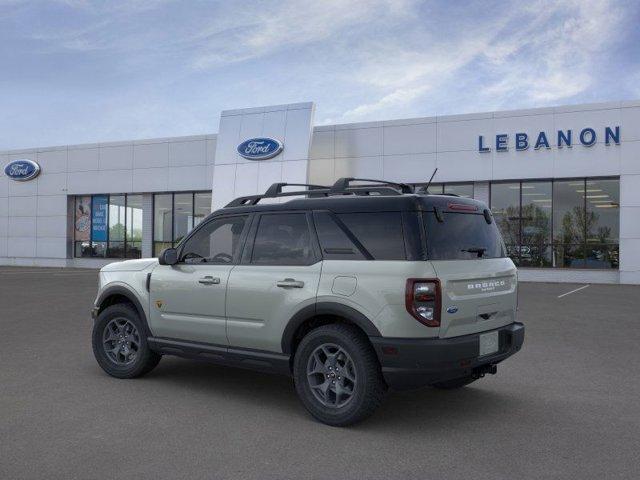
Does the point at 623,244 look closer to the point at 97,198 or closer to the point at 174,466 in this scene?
the point at 174,466

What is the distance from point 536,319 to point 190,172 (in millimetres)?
20528

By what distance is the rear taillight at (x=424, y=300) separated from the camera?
15.1 feet

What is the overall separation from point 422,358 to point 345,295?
773 millimetres

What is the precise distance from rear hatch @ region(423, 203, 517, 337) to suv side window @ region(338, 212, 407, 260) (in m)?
0.22

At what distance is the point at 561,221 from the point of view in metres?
23.5

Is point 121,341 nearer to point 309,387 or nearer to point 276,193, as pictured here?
point 276,193

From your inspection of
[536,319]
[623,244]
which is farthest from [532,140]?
[536,319]

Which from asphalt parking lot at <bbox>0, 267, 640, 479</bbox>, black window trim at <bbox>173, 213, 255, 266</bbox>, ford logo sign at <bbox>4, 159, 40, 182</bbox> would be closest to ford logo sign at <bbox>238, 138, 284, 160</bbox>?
ford logo sign at <bbox>4, 159, 40, 182</bbox>

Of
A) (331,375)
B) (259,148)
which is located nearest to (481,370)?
(331,375)

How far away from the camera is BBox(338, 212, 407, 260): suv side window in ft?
15.9

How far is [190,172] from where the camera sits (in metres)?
29.0

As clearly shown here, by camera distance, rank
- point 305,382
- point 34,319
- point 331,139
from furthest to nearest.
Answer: point 331,139, point 34,319, point 305,382

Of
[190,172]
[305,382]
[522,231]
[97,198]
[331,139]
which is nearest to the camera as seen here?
[305,382]

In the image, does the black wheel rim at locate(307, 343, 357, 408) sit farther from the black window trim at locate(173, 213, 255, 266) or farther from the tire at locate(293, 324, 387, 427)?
the black window trim at locate(173, 213, 255, 266)
